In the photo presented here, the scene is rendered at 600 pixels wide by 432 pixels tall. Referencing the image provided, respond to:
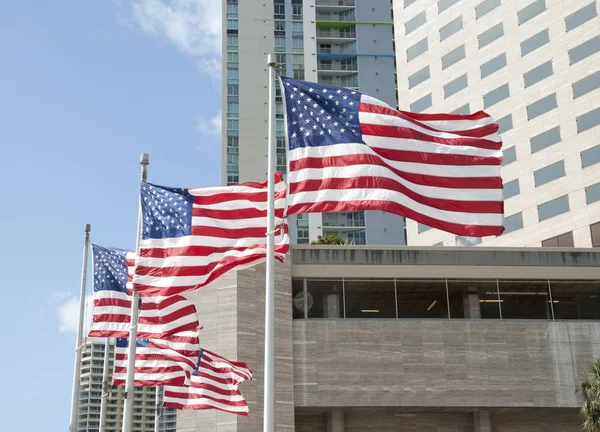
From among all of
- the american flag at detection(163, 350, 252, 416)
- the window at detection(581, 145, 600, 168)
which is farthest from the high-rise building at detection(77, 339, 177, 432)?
the window at detection(581, 145, 600, 168)

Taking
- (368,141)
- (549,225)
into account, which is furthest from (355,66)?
(368,141)

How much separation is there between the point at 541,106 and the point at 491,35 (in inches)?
361

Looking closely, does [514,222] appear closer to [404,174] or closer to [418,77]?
[418,77]

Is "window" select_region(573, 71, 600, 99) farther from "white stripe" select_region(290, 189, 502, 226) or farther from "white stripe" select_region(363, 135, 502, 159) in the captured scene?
"white stripe" select_region(290, 189, 502, 226)

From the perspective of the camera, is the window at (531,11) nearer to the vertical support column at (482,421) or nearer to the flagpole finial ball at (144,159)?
the vertical support column at (482,421)

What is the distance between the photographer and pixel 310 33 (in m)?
128

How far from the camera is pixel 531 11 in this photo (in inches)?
2817

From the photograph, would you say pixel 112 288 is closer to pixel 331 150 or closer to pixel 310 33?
pixel 331 150

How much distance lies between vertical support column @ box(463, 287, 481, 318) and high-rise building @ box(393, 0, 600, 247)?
20860 millimetres

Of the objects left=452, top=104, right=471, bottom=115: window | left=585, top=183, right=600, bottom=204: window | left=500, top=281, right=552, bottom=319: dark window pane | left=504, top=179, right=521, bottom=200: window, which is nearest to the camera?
left=500, top=281, right=552, bottom=319: dark window pane

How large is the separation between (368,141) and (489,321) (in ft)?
85.1

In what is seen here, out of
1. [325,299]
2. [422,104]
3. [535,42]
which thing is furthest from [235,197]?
[422,104]

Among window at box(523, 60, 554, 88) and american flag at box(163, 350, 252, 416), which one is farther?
window at box(523, 60, 554, 88)

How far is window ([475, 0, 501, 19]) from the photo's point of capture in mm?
75250
